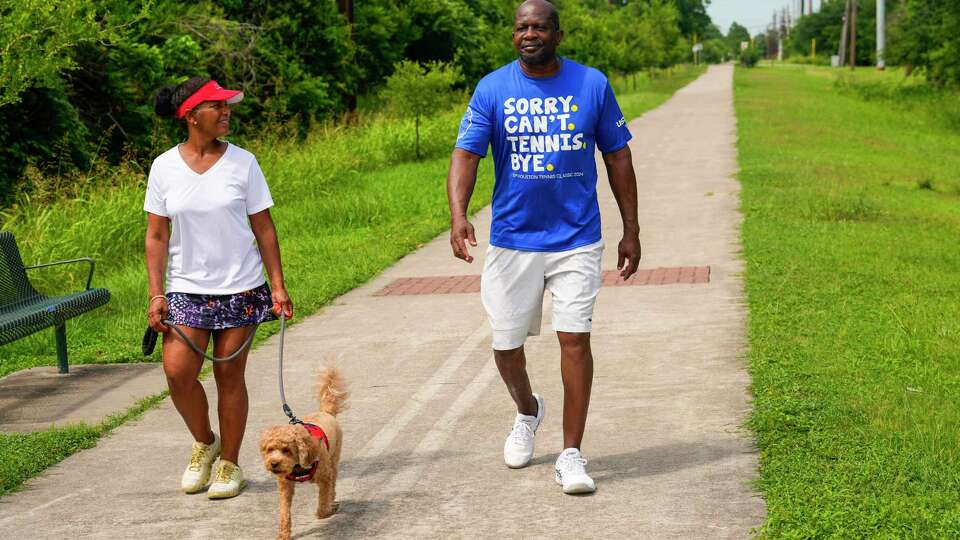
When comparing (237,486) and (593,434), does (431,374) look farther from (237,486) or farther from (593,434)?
(237,486)

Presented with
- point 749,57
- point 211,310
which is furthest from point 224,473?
point 749,57

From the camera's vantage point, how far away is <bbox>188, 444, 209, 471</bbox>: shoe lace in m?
5.91

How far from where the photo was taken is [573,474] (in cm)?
559

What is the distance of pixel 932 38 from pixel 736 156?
25.7 meters

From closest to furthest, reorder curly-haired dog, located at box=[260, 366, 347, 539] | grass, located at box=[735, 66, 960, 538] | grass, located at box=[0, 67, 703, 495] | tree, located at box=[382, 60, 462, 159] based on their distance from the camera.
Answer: curly-haired dog, located at box=[260, 366, 347, 539] < grass, located at box=[735, 66, 960, 538] < grass, located at box=[0, 67, 703, 495] < tree, located at box=[382, 60, 462, 159]

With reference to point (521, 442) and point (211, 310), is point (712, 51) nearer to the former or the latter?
point (521, 442)

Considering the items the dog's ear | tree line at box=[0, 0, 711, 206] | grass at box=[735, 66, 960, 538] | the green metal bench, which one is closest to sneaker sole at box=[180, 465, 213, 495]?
the dog's ear

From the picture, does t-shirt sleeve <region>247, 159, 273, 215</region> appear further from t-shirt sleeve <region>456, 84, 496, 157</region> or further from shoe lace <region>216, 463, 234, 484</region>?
shoe lace <region>216, 463, 234, 484</region>

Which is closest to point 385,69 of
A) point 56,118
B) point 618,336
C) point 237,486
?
point 56,118

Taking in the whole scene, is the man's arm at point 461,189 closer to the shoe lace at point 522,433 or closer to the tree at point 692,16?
the shoe lace at point 522,433

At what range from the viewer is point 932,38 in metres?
47.2

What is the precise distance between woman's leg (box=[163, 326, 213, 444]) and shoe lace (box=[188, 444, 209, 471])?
116 mm

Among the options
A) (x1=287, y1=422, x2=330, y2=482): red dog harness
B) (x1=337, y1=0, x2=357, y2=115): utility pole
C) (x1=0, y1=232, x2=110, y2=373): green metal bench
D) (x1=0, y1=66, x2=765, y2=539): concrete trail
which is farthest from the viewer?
(x1=337, y1=0, x2=357, y2=115): utility pole

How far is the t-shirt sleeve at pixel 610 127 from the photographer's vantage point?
18.3 ft
